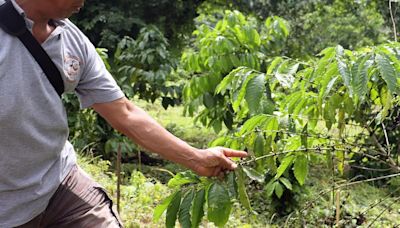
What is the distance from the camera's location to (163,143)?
1.99 metres

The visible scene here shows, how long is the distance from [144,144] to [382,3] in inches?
259

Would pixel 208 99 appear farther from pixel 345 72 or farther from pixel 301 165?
pixel 345 72

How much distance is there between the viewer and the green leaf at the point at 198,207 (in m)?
1.99

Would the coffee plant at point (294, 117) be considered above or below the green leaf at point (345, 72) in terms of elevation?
below

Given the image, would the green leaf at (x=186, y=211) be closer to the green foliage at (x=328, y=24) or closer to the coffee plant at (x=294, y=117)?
the coffee plant at (x=294, y=117)

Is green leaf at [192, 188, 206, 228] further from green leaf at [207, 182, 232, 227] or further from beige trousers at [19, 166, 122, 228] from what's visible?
beige trousers at [19, 166, 122, 228]

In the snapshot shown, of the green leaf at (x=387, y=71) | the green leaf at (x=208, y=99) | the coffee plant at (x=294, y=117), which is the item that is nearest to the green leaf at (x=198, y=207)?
the coffee plant at (x=294, y=117)

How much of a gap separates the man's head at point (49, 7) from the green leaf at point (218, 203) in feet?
2.51

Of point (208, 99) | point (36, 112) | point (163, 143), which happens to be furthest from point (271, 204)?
point (36, 112)

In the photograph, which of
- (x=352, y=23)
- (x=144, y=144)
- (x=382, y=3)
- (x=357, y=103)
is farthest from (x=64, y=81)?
(x=352, y=23)

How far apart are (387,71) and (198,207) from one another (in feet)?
2.58

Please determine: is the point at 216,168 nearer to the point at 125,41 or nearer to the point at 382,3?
the point at 125,41

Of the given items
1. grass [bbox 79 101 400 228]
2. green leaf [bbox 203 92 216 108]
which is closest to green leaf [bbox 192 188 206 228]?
grass [bbox 79 101 400 228]

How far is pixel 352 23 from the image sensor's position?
11602 mm
